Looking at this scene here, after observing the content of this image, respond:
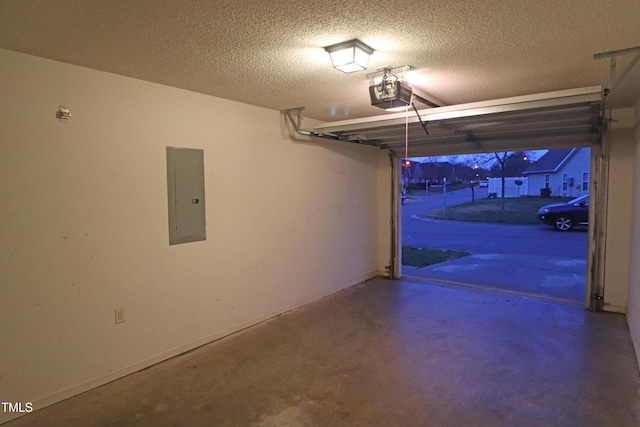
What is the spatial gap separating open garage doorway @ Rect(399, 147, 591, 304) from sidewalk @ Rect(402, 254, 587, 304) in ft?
0.04

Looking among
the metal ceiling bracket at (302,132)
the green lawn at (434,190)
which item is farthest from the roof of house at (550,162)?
the metal ceiling bracket at (302,132)

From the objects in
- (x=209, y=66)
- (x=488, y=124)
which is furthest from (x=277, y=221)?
(x=488, y=124)

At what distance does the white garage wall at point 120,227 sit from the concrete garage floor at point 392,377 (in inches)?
10.1

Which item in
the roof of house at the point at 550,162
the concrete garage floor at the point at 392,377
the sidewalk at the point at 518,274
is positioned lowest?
the concrete garage floor at the point at 392,377

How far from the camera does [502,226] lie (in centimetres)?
1247

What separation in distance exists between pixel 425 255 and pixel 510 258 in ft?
5.16

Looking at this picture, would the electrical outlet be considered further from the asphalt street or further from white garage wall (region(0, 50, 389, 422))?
the asphalt street

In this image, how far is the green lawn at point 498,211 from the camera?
13844mm

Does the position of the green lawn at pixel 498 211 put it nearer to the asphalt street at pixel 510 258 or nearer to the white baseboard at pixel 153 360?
the asphalt street at pixel 510 258

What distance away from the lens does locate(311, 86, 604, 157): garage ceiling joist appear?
293 cm

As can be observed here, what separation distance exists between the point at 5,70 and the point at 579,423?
A: 13.2 feet

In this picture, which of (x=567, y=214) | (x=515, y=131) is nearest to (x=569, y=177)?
(x=567, y=214)

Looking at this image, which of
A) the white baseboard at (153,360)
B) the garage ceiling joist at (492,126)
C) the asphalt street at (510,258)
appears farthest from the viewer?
the asphalt street at (510,258)

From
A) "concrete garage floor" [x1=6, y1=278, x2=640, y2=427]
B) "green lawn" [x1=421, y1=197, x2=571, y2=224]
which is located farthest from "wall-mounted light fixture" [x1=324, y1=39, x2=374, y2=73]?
"green lawn" [x1=421, y1=197, x2=571, y2=224]
